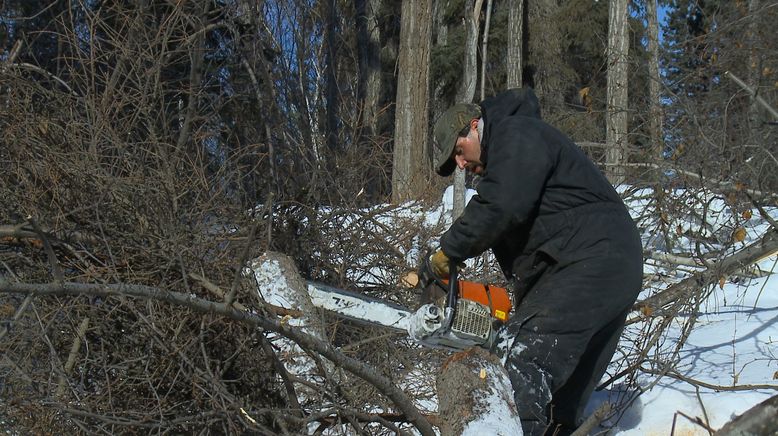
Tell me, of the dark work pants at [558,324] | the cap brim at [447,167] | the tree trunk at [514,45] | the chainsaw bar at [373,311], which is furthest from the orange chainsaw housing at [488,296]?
the tree trunk at [514,45]

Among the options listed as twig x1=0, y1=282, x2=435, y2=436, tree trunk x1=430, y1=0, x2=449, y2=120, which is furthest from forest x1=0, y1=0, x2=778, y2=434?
tree trunk x1=430, y1=0, x2=449, y2=120

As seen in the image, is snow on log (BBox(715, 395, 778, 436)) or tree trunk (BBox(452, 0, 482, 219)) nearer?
snow on log (BBox(715, 395, 778, 436))

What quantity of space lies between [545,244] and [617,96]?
26.4 ft

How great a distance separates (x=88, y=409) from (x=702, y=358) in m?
3.74

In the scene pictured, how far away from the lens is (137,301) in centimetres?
364

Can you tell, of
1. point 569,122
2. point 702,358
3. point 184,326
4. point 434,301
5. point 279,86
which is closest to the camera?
point 434,301

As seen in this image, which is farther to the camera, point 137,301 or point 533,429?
point 137,301

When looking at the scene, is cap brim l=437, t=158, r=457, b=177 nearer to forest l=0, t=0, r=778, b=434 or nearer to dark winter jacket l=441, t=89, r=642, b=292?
dark winter jacket l=441, t=89, r=642, b=292

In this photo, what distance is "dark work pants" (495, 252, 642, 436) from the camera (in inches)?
128

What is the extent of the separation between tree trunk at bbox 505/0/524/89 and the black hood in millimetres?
14417

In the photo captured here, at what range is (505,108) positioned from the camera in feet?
11.4

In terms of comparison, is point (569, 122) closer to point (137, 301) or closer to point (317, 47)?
point (317, 47)

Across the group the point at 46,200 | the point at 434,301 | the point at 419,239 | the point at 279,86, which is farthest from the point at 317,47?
the point at 434,301

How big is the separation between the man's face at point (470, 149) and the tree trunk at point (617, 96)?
3.00 meters
